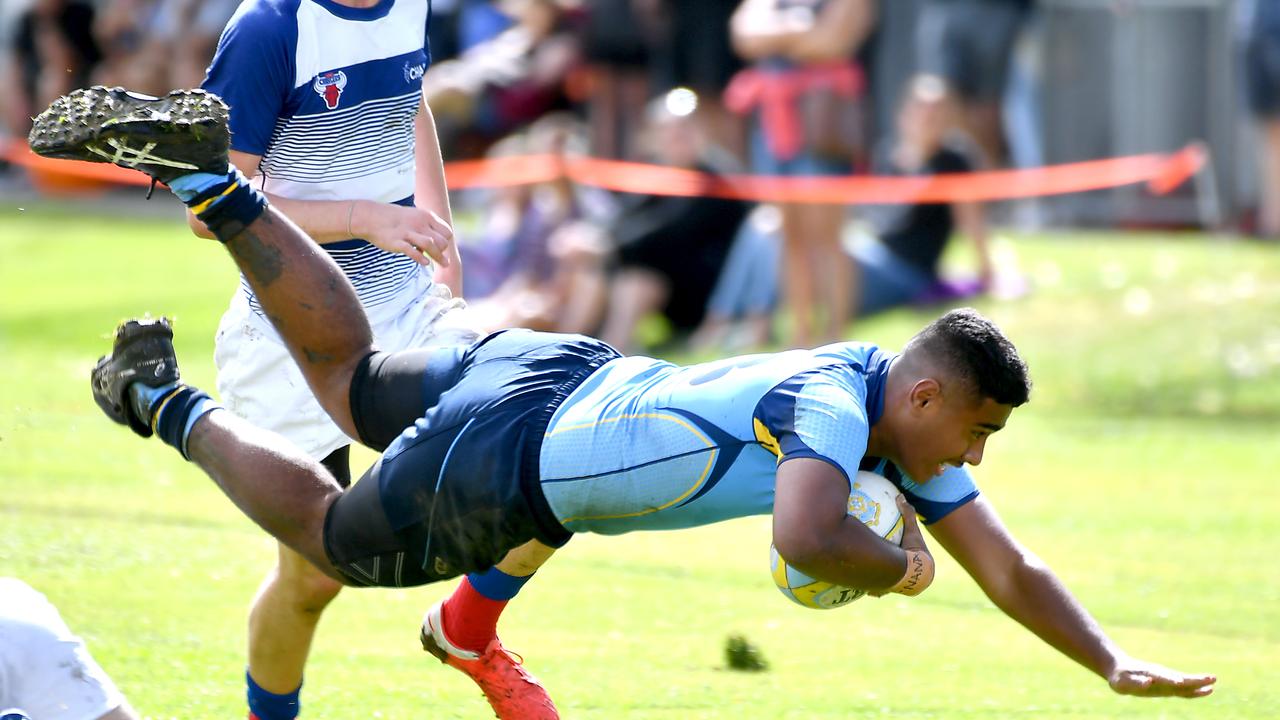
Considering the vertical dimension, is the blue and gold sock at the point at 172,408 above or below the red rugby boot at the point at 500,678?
above

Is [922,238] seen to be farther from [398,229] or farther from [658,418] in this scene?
[658,418]

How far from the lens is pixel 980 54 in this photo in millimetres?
14844

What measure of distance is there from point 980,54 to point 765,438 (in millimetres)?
11288

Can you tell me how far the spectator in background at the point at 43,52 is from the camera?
20.0 metres

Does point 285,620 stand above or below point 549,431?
below

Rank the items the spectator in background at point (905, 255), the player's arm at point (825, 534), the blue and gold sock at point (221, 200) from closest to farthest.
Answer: the player's arm at point (825, 534) → the blue and gold sock at point (221, 200) → the spectator in background at point (905, 255)

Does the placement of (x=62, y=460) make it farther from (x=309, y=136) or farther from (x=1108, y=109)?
(x=1108, y=109)

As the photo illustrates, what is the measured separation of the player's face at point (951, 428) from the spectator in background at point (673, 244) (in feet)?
28.6

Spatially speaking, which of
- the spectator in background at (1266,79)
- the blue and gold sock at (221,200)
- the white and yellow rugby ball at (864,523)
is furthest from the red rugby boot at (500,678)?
the spectator in background at (1266,79)

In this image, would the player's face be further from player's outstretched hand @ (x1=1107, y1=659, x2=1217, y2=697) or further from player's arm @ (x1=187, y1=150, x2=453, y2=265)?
player's arm @ (x1=187, y1=150, x2=453, y2=265)

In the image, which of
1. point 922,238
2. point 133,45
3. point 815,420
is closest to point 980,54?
point 922,238

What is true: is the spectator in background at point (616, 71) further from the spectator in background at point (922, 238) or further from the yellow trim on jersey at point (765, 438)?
the yellow trim on jersey at point (765, 438)

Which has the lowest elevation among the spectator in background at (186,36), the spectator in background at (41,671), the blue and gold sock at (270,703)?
the spectator in background at (186,36)

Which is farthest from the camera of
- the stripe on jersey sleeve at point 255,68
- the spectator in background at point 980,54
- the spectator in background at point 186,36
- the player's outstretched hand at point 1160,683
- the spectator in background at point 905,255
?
the spectator in background at point 186,36
